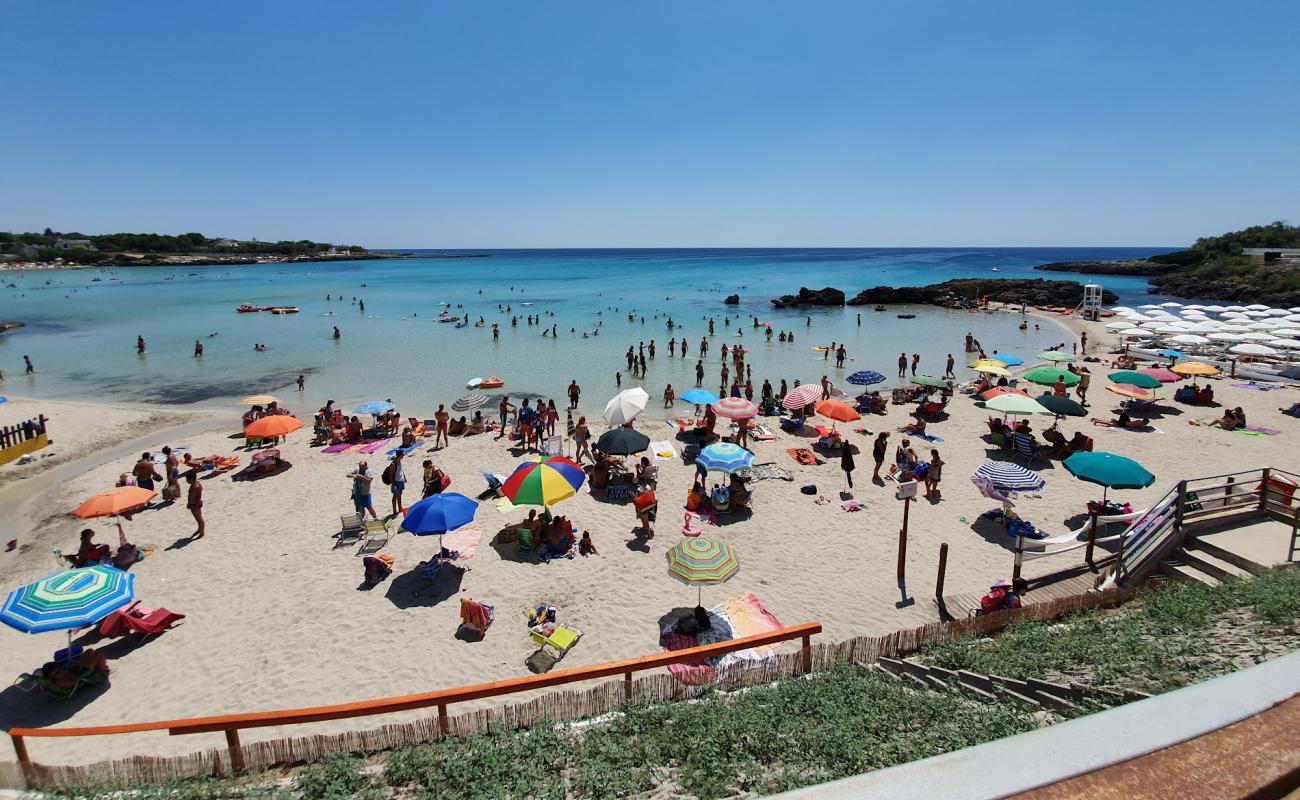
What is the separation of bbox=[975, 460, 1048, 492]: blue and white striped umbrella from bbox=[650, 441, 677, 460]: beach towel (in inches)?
284

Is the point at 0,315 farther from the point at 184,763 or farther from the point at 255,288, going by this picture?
the point at 184,763

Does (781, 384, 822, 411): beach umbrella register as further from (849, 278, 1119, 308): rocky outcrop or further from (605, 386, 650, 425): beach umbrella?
(849, 278, 1119, 308): rocky outcrop

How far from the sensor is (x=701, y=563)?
830 centimetres

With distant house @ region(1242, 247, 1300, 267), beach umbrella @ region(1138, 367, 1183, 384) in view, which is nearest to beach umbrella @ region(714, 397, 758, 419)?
beach umbrella @ region(1138, 367, 1183, 384)

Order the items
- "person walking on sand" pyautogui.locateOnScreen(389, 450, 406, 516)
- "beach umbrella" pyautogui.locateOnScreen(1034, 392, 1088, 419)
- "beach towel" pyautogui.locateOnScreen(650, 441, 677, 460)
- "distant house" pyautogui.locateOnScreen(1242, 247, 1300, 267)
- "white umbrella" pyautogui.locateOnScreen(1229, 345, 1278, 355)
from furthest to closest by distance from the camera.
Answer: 1. "distant house" pyautogui.locateOnScreen(1242, 247, 1300, 267)
2. "white umbrella" pyautogui.locateOnScreen(1229, 345, 1278, 355)
3. "beach towel" pyautogui.locateOnScreen(650, 441, 677, 460)
4. "beach umbrella" pyautogui.locateOnScreen(1034, 392, 1088, 419)
5. "person walking on sand" pyautogui.locateOnScreen(389, 450, 406, 516)

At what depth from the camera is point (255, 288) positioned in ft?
279

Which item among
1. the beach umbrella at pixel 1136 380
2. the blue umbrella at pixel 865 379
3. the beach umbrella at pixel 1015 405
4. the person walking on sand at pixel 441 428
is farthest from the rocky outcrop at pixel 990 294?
the person walking on sand at pixel 441 428

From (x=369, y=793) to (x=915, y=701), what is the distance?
449 cm

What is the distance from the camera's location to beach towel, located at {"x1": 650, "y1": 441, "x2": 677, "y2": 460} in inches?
625

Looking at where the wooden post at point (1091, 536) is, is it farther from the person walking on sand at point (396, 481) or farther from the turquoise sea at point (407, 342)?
the turquoise sea at point (407, 342)

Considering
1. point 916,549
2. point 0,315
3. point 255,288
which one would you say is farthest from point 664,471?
point 255,288

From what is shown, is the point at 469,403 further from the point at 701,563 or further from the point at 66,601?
the point at 701,563

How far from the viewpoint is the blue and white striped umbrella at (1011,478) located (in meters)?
11.3

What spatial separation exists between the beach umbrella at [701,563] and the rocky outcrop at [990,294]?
5665cm
